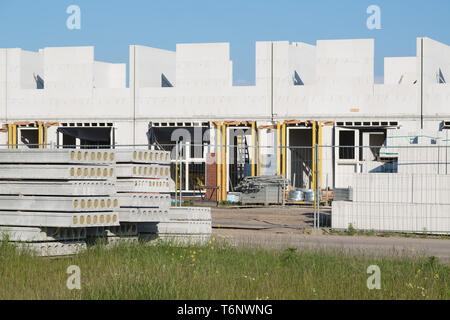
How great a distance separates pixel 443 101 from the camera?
33062mm

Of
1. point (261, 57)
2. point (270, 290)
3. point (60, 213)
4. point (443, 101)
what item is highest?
point (261, 57)

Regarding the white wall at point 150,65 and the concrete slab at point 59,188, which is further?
the white wall at point 150,65

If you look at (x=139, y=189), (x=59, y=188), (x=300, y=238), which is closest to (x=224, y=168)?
(x=300, y=238)

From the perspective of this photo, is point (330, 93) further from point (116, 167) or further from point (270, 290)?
point (270, 290)

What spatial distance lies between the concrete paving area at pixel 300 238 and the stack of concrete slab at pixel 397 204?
831 millimetres

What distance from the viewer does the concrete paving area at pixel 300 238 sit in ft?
44.3

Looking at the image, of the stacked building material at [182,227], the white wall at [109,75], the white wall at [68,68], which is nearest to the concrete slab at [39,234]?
the stacked building material at [182,227]

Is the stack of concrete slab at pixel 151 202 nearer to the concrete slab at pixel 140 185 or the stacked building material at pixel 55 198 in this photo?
the concrete slab at pixel 140 185

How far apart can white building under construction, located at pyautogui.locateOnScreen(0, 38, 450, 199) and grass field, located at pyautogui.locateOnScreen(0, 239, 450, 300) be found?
842 inches

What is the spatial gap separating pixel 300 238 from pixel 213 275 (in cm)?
739

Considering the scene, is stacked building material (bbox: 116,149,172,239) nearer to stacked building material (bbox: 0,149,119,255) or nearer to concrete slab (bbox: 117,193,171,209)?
concrete slab (bbox: 117,193,171,209)

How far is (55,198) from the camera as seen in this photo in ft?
37.6
